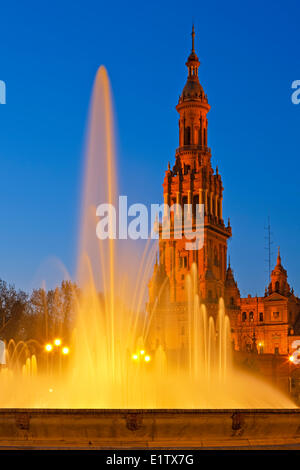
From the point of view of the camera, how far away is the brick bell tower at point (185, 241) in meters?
92.9

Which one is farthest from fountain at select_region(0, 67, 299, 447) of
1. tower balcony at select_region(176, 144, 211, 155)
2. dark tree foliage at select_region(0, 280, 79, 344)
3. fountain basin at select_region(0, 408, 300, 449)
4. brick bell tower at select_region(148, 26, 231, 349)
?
tower balcony at select_region(176, 144, 211, 155)

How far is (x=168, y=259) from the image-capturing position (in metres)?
100

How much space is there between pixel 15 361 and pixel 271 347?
47542 mm

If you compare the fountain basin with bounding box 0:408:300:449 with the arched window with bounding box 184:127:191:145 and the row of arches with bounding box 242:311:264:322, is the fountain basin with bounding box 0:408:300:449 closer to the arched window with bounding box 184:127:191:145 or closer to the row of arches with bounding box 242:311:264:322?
the row of arches with bounding box 242:311:264:322

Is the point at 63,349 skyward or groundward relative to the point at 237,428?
skyward

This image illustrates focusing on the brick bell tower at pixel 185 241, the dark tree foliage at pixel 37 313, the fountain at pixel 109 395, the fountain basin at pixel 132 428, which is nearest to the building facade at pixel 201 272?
the brick bell tower at pixel 185 241

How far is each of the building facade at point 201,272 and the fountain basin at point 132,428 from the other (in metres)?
68.1

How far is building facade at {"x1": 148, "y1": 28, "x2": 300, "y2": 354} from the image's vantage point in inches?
3664

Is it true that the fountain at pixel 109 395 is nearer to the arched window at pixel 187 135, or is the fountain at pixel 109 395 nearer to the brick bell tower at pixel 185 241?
the brick bell tower at pixel 185 241

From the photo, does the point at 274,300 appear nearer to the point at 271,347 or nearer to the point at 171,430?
the point at 271,347

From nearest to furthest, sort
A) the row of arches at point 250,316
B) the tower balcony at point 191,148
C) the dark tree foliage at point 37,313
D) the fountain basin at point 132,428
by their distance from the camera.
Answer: the fountain basin at point 132,428 → the dark tree foliage at point 37,313 → the row of arches at point 250,316 → the tower balcony at point 191,148

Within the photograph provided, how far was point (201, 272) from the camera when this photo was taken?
96000 mm

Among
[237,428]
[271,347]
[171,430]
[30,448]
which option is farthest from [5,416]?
[271,347]
